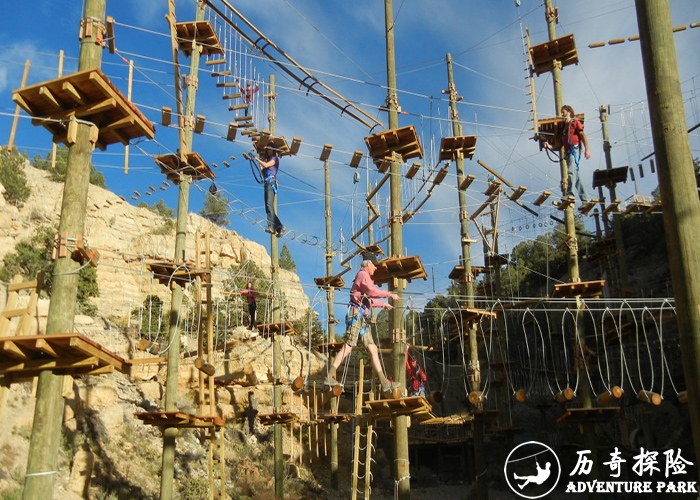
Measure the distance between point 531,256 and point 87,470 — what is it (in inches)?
1201

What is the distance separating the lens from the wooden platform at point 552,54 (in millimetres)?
16906

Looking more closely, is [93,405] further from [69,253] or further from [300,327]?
[300,327]

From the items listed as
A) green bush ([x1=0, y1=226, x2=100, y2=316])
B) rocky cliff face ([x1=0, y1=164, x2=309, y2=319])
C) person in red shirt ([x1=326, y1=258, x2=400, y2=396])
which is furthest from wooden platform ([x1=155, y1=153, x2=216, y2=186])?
rocky cliff face ([x1=0, y1=164, x2=309, y2=319])

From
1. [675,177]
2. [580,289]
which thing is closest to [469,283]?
[580,289]

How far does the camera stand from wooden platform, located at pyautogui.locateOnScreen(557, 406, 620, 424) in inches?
Answer: 551

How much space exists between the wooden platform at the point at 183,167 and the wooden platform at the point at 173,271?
6.89ft

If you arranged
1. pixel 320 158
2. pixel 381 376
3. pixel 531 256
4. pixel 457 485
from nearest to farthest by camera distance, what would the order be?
pixel 381 376
pixel 320 158
pixel 457 485
pixel 531 256

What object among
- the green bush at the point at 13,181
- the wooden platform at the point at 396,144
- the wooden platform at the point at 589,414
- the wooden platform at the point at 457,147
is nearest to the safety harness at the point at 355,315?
the wooden platform at the point at 396,144

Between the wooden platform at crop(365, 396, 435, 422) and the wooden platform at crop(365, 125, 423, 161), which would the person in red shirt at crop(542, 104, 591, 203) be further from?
the wooden platform at crop(365, 396, 435, 422)

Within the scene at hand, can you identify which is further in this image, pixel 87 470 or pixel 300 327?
pixel 300 327

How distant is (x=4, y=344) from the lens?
6.70 metres

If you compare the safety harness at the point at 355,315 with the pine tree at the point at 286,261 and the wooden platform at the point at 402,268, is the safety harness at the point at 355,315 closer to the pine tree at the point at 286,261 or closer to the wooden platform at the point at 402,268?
the wooden platform at the point at 402,268

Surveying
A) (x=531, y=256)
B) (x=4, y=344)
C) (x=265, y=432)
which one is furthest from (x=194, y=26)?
(x=531, y=256)

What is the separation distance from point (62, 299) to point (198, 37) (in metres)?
10.6
